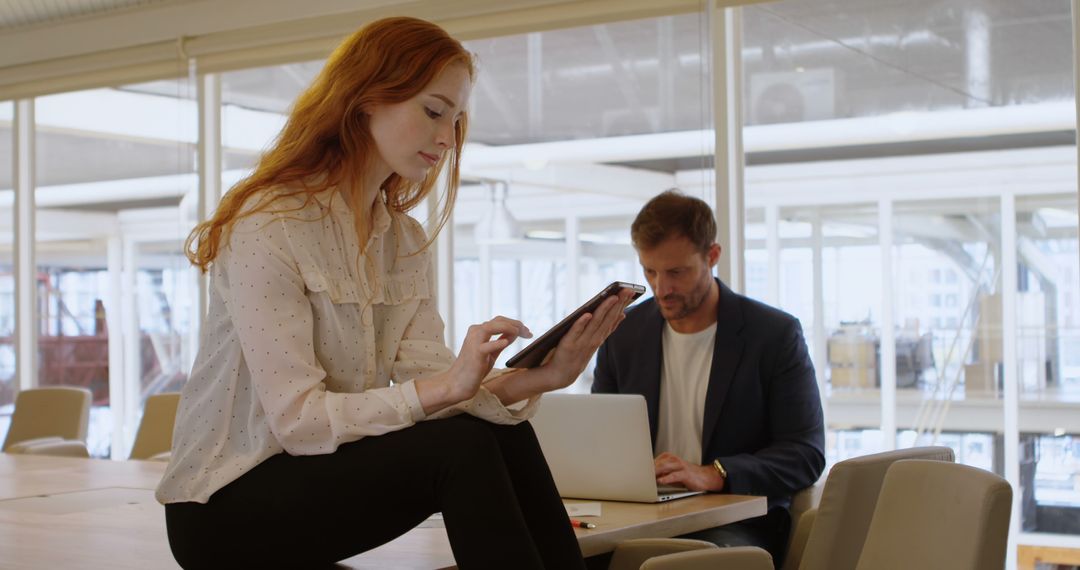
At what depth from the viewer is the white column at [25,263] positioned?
7.04 m

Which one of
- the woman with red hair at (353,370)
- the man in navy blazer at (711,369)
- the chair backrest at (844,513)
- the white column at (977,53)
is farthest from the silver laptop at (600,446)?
the white column at (977,53)

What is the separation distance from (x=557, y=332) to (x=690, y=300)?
1238 millimetres

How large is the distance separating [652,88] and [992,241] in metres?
1.49

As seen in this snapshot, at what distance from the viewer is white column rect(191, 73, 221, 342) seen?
20.1 feet

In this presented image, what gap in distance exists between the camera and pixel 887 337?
449cm

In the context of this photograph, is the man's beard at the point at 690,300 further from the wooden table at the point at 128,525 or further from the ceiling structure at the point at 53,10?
the ceiling structure at the point at 53,10

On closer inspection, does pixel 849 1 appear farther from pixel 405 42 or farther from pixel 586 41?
pixel 405 42

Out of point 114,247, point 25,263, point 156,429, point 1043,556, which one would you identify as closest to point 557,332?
point 1043,556

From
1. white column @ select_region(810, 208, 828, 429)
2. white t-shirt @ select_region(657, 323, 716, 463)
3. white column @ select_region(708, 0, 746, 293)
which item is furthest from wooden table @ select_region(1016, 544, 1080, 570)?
white t-shirt @ select_region(657, 323, 716, 463)

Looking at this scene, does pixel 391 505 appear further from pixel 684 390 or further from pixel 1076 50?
pixel 1076 50

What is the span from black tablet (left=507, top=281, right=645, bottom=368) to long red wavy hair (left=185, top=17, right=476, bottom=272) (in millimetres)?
430

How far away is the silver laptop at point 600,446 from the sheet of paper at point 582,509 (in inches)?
3.2

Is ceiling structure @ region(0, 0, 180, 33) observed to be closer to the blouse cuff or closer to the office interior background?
the office interior background

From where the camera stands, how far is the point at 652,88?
195 inches
